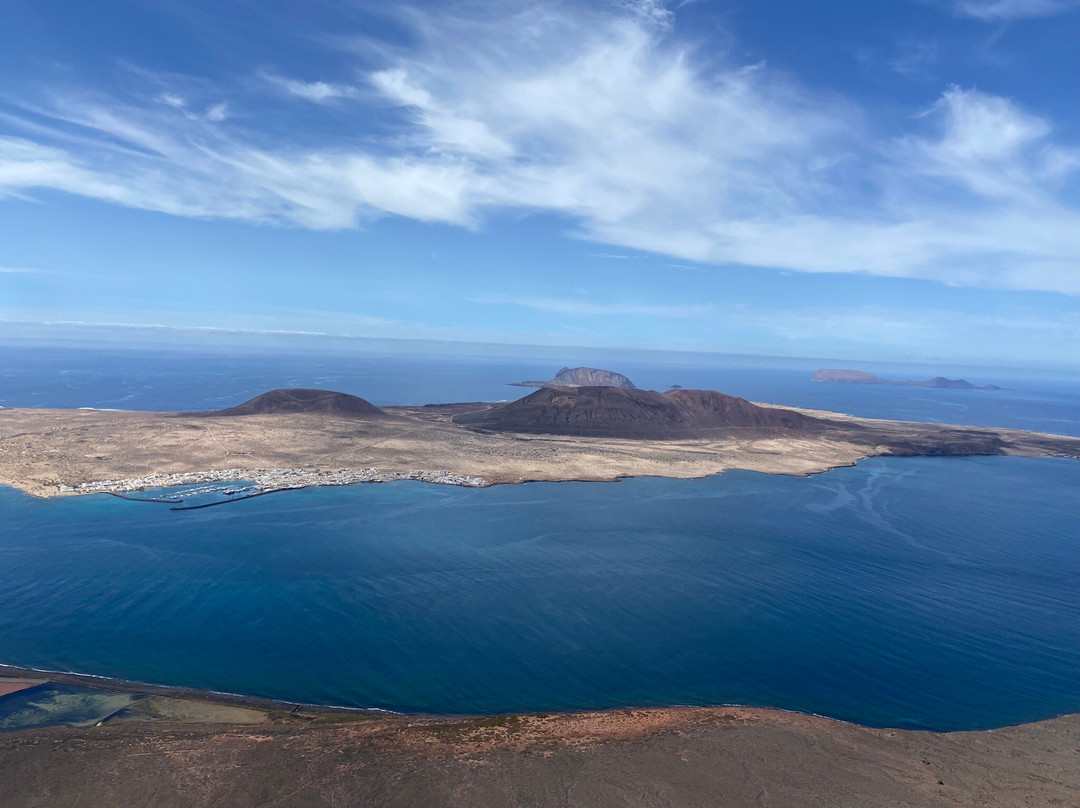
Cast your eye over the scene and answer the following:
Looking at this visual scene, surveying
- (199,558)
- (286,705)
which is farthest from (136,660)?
(199,558)

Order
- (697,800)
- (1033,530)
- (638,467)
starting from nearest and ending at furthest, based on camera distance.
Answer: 1. (697,800)
2. (1033,530)
3. (638,467)

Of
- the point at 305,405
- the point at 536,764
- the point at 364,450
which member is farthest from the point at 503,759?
the point at 305,405

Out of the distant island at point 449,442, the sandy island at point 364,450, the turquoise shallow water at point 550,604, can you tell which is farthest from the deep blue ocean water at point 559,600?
the distant island at point 449,442

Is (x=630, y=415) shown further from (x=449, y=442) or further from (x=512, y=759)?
(x=512, y=759)

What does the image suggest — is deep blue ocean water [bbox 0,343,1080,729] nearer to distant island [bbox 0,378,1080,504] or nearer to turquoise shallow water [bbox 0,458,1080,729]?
turquoise shallow water [bbox 0,458,1080,729]

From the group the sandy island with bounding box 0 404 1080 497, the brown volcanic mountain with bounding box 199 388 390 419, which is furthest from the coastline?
the brown volcanic mountain with bounding box 199 388 390 419

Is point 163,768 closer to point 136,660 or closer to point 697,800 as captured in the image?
point 136,660

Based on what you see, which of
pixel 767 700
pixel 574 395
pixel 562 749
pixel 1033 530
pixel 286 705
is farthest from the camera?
pixel 574 395
